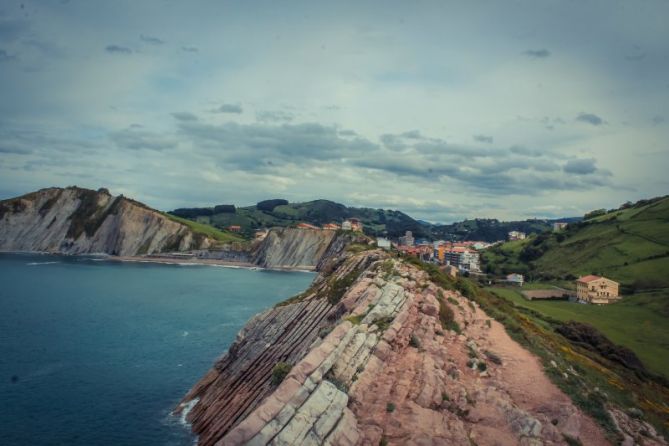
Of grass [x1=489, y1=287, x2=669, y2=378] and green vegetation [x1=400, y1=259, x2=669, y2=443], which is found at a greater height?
green vegetation [x1=400, y1=259, x2=669, y2=443]

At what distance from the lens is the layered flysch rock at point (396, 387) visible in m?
20.3

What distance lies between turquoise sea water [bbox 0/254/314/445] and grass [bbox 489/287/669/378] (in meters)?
50.9

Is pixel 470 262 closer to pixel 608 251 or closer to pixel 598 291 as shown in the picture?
pixel 608 251

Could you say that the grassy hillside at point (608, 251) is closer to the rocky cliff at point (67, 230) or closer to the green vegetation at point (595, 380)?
the green vegetation at point (595, 380)

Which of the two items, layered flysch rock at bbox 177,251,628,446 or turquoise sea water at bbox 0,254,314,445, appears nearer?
layered flysch rock at bbox 177,251,628,446

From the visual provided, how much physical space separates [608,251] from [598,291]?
31.7m

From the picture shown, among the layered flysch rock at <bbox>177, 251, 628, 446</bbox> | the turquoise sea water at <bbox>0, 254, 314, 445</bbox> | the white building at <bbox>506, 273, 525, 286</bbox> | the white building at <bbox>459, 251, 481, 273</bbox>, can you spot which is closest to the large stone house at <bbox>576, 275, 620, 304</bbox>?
the white building at <bbox>506, 273, 525, 286</bbox>

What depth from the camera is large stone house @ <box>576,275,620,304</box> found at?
3693 inches

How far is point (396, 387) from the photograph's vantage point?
2361 cm

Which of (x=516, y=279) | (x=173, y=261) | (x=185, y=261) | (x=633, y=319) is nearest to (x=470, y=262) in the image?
(x=516, y=279)

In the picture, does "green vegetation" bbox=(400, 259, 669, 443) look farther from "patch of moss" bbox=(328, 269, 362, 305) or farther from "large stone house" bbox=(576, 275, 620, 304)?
"large stone house" bbox=(576, 275, 620, 304)

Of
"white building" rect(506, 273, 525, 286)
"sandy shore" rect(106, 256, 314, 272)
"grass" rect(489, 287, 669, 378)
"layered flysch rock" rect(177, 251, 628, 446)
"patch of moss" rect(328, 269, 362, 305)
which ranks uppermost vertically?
"patch of moss" rect(328, 269, 362, 305)

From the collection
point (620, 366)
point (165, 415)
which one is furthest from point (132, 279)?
point (620, 366)

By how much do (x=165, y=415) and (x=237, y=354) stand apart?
7712 millimetres
